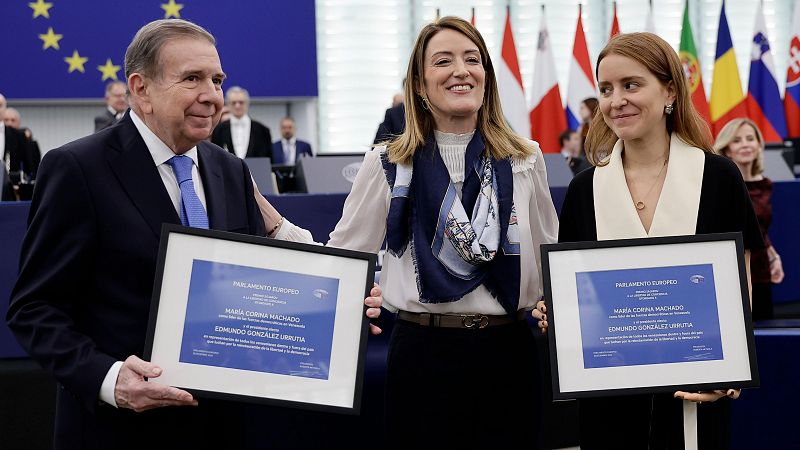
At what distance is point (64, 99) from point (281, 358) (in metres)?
12.0

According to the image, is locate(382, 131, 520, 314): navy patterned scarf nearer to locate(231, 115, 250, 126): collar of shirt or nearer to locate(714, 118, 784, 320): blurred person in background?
locate(714, 118, 784, 320): blurred person in background

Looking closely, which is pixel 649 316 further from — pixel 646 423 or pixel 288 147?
pixel 288 147

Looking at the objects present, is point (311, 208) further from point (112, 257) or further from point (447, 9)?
point (447, 9)

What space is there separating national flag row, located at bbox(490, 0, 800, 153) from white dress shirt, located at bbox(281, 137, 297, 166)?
2.77 metres

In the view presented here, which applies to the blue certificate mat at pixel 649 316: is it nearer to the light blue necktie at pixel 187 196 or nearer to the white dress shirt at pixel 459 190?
the white dress shirt at pixel 459 190

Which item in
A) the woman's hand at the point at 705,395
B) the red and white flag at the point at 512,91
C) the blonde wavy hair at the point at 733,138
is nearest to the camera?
the woman's hand at the point at 705,395

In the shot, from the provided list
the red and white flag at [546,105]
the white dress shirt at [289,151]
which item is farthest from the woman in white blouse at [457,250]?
the white dress shirt at [289,151]

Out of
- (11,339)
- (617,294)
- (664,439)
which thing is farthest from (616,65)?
(11,339)

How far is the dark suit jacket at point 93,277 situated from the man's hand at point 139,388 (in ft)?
0.12

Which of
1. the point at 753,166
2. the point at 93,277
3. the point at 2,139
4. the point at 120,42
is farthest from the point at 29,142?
the point at 93,277

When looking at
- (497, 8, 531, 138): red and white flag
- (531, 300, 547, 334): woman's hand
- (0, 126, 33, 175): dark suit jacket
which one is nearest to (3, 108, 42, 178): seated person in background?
(0, 126, 33, 175): dark suit jacket

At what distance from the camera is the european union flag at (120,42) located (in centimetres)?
1252

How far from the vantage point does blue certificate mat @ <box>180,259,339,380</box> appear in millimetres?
1779

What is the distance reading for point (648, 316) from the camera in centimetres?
193
